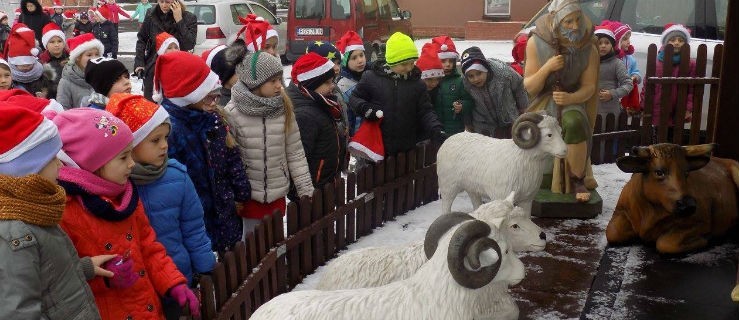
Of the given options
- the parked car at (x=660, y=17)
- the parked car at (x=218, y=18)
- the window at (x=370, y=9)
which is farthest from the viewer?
the window at (x=370, y=9)

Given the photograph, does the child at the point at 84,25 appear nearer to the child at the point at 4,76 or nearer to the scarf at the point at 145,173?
the child at the point at 4,76

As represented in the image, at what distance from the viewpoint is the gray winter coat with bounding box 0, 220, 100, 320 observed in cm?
223

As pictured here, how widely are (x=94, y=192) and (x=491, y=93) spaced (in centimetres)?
446

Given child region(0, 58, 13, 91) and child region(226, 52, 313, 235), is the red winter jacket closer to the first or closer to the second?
child region(226, 52, 313, 235)

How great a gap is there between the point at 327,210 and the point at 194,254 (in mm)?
1810

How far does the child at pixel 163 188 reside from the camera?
3256mm

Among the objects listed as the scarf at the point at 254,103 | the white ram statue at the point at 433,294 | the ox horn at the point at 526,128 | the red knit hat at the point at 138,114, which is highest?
the red knit hat at the point at 138,114

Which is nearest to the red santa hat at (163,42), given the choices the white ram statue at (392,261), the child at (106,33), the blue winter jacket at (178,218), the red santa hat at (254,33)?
the red santa hat at (254,33)

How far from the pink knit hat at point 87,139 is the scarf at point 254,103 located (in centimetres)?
165

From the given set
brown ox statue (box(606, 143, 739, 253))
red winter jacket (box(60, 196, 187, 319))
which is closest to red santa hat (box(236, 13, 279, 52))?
red winter jacket (box(60, 196, 187, 319))

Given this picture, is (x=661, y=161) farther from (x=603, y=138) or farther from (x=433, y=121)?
(x=603, y=138)

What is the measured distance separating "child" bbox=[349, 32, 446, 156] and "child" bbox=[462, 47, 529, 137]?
59 cm

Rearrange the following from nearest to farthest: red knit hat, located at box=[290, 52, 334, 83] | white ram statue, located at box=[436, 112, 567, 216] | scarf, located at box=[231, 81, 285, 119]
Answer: scarf, located at box=[231, 81, 285, 119]
white ram statue, located at box=[436, 112, 567, 216]
red knit hat, located at box=[290, 52, 334, 83]

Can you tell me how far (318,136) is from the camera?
207 inches
